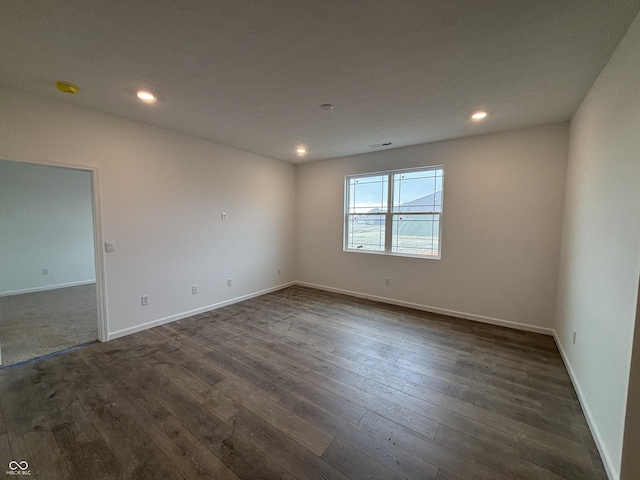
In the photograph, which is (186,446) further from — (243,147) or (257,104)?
(243,147)

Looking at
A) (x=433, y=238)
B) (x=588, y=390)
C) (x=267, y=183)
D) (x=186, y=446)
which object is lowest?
(x=186, y=446)

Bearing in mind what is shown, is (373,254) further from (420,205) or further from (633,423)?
(633,423)

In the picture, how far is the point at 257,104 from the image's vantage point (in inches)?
101

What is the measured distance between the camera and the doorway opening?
338 cm

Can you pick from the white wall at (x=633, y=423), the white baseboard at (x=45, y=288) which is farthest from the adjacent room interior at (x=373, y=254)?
the white baseboard at (x=45, y=288)

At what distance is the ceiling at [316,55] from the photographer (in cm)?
142

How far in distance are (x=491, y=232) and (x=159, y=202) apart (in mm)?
4575

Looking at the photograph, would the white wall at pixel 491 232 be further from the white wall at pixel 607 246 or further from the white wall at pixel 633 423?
the white wall at pixel 633 423

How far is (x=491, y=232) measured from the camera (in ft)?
11.3

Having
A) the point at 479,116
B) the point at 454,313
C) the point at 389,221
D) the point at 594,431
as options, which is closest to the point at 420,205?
the point at 389,221

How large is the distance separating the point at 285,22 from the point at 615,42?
2.17 metres

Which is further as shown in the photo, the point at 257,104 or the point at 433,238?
the point at 433,238

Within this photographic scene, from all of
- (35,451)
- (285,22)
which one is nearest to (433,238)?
(285,22)

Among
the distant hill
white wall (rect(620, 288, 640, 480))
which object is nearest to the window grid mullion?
the distant hill
